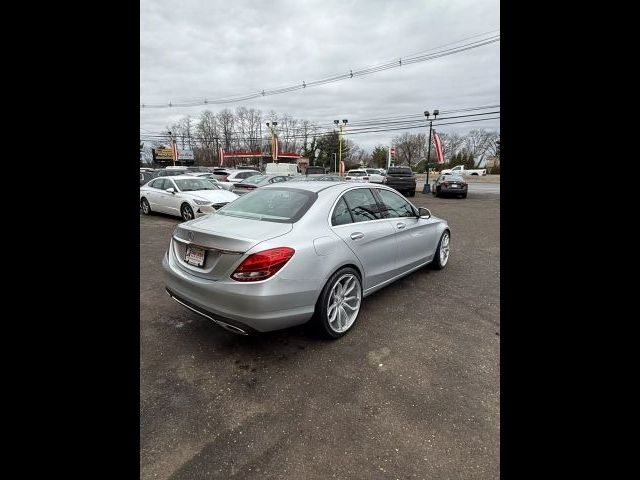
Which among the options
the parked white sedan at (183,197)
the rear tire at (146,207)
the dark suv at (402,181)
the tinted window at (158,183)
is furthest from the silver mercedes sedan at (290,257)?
the dark suv at (402,181)

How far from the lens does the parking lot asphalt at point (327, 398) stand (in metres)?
1.95

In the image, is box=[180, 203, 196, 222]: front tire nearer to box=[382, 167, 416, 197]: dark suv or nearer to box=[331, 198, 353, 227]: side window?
box=[331, 198, 353, 227]: side window

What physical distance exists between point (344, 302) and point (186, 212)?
8175mm

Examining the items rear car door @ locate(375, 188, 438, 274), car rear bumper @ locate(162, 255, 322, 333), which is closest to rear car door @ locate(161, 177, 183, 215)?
rear car door @ locate(375, 188, 438, 274)

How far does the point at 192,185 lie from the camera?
10.9 m

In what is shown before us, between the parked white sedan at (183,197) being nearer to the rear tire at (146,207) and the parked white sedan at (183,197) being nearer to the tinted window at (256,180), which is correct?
the rear tire at (146,207)

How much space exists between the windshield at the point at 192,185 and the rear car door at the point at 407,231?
7.97m

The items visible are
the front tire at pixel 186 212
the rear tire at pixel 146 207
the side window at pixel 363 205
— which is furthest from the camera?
the rear tire at pixel 146 207

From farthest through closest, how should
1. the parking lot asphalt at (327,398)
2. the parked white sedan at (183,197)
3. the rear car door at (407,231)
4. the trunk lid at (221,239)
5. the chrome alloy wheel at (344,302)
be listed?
the parked white sedan at (183,197)
the rear car door at (407,231)
the chrome alloy wheel at (344,302)
the trunk lid at (221,239)
the parking lot asphalt at (327,398)

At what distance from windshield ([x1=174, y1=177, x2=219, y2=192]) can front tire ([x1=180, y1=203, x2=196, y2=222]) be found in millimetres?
717
